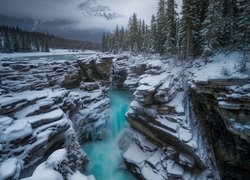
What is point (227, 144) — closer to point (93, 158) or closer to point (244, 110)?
point (244, 110)

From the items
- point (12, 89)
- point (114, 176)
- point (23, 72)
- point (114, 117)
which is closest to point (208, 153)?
point (114, 176)

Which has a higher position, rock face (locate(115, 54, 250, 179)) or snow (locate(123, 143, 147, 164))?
rock face (locate(115, 54, 250, 179))

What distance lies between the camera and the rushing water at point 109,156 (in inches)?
701

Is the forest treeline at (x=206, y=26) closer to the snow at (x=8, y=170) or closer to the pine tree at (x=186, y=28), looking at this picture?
the pine tree at (x=186, y=28)

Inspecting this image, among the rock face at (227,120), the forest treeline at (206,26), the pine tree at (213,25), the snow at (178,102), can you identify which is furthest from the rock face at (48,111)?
the pine tree at (213,25)

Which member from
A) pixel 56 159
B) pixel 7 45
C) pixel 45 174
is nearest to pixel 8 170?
pixel 56 159

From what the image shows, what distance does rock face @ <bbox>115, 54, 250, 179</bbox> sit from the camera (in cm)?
1312

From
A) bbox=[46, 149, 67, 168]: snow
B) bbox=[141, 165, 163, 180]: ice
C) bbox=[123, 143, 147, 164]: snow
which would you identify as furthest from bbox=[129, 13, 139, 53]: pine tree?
bbox=[46, 149, 67, 168]: snow

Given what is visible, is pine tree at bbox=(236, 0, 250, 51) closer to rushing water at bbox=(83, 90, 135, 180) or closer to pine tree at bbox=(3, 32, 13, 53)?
rushing water at bbox=(83, 90, 135, 180)

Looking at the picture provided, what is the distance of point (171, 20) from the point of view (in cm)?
3225

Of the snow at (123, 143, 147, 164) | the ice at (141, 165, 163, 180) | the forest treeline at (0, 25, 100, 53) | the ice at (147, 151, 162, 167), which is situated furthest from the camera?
the forest treeline at (0, 25, 100, 53)

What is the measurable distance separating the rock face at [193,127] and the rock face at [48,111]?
24.8ft

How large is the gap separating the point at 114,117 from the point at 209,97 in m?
18.4

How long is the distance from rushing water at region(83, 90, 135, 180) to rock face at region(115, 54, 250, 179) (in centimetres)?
221
